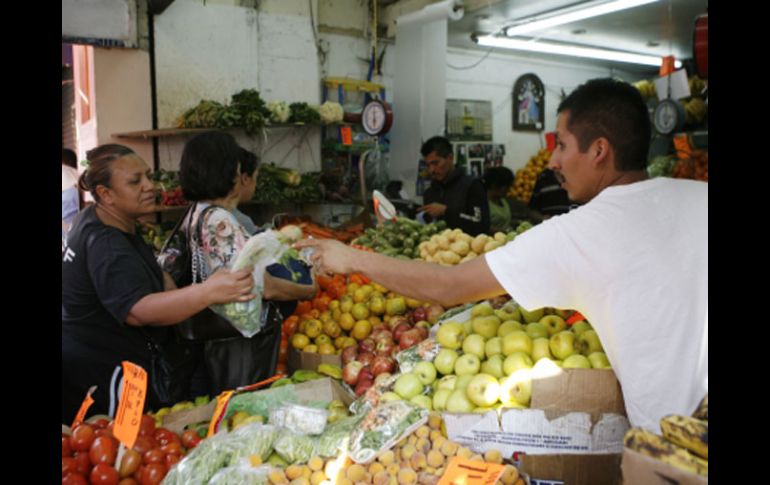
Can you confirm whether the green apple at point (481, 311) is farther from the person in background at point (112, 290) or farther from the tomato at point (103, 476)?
the tomato at point (103, 476)

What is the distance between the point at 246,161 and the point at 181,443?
1.33m

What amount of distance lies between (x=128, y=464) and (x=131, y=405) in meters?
0.25

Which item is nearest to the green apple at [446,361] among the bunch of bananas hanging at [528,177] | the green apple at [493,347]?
the green apple at [493,347]

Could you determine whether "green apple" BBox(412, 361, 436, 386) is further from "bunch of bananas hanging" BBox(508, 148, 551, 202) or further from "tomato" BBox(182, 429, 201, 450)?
"bunch of bananas hanging" BBox(508, 148, 551, 202)

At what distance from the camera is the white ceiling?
7.00m

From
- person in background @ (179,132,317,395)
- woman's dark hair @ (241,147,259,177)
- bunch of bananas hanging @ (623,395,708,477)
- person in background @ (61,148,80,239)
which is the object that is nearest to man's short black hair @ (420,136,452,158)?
woman's dark hair @ (241,147,259,177)

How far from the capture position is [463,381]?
2.18 m

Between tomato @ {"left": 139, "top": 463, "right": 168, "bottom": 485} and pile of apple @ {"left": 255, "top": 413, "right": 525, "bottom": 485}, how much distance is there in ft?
1.46

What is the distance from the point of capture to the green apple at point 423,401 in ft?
7.30

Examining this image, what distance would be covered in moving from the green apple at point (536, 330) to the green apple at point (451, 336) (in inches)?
10.1

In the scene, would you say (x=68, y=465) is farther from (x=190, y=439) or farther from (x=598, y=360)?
(x=598, y=360)

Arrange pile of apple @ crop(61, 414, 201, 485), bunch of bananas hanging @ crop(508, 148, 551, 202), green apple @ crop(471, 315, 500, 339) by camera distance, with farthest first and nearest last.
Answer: bunch of bananas hanging @ crop(508, 148, 551, 202) < green apple @ crop(471, 315, 500, 339) < pile of apple @ crop(61, 414, 201, 485)
